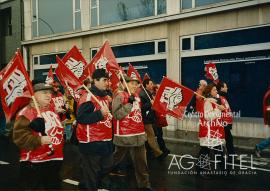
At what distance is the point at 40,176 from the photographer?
4.68m

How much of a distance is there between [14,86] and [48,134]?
776mm

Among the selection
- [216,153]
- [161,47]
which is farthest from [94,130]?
[161,47]

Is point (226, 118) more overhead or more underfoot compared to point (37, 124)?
Answer: more underfoot

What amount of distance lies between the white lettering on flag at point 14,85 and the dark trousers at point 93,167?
3.95 feet

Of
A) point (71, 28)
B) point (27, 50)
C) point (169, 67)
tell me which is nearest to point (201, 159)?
point (169, 67)

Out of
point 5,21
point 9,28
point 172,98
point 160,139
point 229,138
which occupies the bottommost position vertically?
point 160,139

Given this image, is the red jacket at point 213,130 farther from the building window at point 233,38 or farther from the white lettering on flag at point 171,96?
the building window at point 233,38

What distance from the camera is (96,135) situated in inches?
217

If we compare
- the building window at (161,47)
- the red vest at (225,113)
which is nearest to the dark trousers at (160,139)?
the red vest at (225,113)

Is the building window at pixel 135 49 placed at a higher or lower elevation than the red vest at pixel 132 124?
higher

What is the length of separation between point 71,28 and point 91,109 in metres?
16.2

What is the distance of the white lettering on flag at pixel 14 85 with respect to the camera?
5020 mm

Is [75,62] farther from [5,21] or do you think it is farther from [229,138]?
[5,21]

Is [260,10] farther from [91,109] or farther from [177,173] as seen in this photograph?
[91,109]
